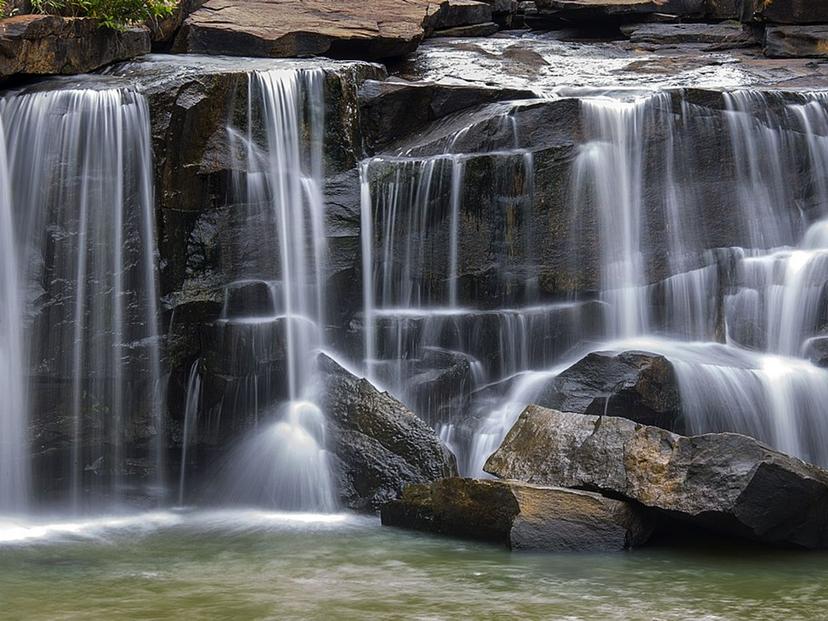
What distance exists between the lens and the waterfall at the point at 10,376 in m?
11.0

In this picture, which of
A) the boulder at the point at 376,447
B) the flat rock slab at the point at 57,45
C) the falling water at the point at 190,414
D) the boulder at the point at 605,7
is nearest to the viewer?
the boulder at the point at 376,447

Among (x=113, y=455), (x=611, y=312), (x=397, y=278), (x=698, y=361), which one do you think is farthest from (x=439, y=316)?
(x=113, y=455)

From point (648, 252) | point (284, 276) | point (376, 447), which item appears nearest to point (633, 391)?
point (376, 447)

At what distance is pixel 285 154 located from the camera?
1241cm

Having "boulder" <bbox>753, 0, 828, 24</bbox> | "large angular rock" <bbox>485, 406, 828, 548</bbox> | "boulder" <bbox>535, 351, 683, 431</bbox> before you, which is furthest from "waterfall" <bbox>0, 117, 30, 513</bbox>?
"boulder" <bbox>753, 0, 828, 24</bbox>

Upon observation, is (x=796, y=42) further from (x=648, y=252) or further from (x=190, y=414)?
(x=190, y=414)

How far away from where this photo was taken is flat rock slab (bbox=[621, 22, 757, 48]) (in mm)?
17250

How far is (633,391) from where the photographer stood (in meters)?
10.4

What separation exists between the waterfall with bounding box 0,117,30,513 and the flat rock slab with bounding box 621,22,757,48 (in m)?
9.82

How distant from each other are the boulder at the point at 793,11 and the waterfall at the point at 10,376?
10.0 m

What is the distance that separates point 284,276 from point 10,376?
8.85 ft

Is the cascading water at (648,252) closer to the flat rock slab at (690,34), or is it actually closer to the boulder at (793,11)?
the boulder at (793,11)

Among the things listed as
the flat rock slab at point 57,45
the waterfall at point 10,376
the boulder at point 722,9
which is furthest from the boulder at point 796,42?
the waterfall at point 10,376

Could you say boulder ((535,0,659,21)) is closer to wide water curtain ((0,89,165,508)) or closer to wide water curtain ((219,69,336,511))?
wide water curtain ((219,69,336,511))
